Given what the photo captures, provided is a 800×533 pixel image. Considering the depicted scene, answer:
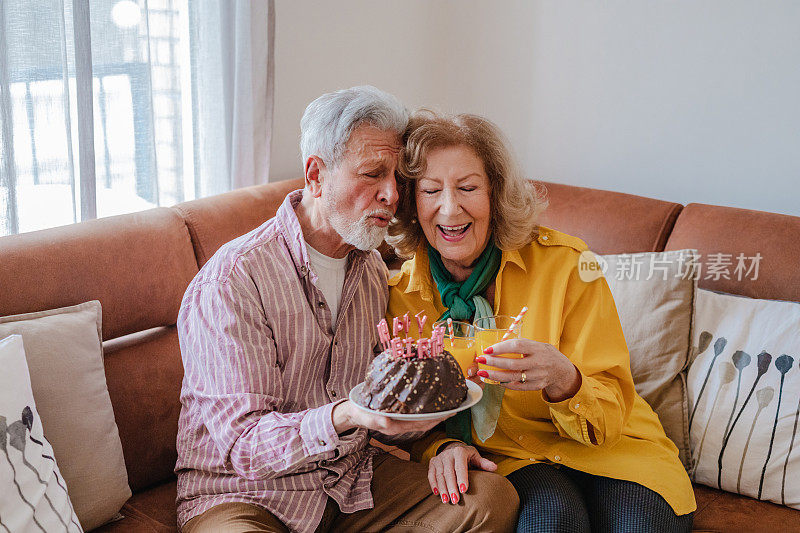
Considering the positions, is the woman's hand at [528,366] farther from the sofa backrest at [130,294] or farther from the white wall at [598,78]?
the white wall at [598,78]

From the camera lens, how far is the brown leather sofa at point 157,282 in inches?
70.5

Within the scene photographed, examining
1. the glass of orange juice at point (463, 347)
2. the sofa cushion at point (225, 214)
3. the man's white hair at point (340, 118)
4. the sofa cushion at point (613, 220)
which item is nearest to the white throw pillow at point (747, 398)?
the sofa cushion at point (613, 220)

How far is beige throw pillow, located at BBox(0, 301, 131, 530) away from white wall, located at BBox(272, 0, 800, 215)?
4.53 ft

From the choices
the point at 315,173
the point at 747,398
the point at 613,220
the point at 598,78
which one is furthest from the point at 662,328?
the point at 598,78

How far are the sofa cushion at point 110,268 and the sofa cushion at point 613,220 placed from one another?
1.25 metres

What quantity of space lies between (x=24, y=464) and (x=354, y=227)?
83 cm

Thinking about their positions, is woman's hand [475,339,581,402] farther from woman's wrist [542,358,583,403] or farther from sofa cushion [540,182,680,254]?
sofa cushion [540,182,680,254]

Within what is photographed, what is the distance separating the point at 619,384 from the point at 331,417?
746 millimetres

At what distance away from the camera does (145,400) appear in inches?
75.9

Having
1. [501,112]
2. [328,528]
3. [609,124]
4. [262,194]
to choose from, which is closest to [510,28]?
[501,112]

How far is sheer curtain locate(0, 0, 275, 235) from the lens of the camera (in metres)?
2.02

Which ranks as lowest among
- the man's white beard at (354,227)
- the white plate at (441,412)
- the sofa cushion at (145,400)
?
the sofa cushion at (145,400)

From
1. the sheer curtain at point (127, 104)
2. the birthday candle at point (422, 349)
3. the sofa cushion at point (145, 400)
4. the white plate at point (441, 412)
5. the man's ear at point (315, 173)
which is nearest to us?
the white plate at point (441, 412)

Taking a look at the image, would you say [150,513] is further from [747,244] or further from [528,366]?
[747,244]
